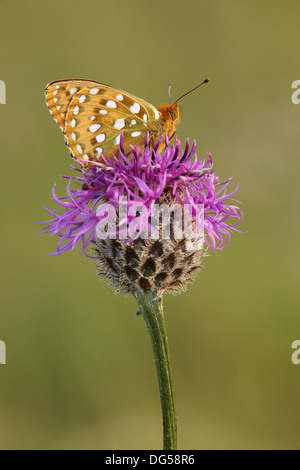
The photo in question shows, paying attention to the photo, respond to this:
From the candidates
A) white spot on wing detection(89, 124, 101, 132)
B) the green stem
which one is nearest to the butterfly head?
white spot on wing detection(89, 124, 101, 132)

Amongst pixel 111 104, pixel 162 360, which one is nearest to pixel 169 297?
pixel 162 360

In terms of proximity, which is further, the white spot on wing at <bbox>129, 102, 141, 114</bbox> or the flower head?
the white spot on wing at <bbox>129, 102, 141, 114</bbox>

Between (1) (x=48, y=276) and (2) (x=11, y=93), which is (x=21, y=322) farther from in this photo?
(2) (x=11, y=93)

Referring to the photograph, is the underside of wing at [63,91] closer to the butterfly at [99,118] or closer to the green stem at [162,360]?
the butterfly at [99,118]

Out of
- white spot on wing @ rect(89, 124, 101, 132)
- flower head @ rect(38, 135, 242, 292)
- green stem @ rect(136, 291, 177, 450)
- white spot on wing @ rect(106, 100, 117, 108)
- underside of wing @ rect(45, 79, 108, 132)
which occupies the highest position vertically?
underside of wing @ rect(45, 79, 108, 132)

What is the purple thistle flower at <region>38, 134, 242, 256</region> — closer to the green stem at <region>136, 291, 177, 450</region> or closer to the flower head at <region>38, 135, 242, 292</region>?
the flower head at <region>38, 135, 242, 292</region>

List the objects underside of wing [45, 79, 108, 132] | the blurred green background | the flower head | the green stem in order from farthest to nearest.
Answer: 1. the blurred green background
2. underside of wing [45, 79, 108, 132]
3. the flower head
4. the green stem

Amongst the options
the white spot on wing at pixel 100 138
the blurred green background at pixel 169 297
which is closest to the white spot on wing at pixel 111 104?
the white spot on wing at pixel 100 138
